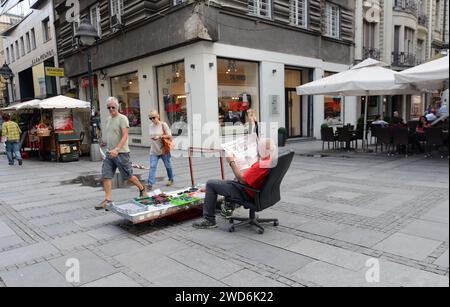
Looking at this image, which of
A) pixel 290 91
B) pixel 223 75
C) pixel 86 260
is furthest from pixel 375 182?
pixel 290 91

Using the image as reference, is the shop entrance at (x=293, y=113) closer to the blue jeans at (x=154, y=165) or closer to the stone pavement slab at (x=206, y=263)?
the blue jeans at (x=154, y=165)

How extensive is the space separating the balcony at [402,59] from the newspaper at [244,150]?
2181 cm

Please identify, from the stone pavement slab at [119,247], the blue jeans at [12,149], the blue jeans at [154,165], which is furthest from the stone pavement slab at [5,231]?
the blue jeans at [12,149]

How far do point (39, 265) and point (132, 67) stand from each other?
14430mm

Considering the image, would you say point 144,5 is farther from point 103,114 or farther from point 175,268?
point 175,268

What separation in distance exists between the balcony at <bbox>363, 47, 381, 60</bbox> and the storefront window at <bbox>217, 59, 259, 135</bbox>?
9.96 metres

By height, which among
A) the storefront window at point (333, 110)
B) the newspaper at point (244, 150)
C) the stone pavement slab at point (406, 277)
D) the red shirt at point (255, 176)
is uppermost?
the storefront window at point (333, 110)

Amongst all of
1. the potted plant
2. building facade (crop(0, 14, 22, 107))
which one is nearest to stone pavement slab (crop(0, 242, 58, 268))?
the potted plant

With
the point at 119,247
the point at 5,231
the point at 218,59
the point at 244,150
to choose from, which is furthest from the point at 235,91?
the point at 119,247

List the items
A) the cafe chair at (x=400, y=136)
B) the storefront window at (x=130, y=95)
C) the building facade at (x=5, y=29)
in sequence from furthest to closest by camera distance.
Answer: the building facade at (x=5, y=29) < the storefront window at (x=130, y=95) < the cafe chair at (x=400, y=136)

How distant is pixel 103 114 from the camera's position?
20625mm

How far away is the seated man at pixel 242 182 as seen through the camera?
4.42 m

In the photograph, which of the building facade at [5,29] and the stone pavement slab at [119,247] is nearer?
the stone pavement slab at [119,247]

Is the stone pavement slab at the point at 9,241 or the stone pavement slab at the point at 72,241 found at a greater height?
the stone pavement slab at the point at 72,241
